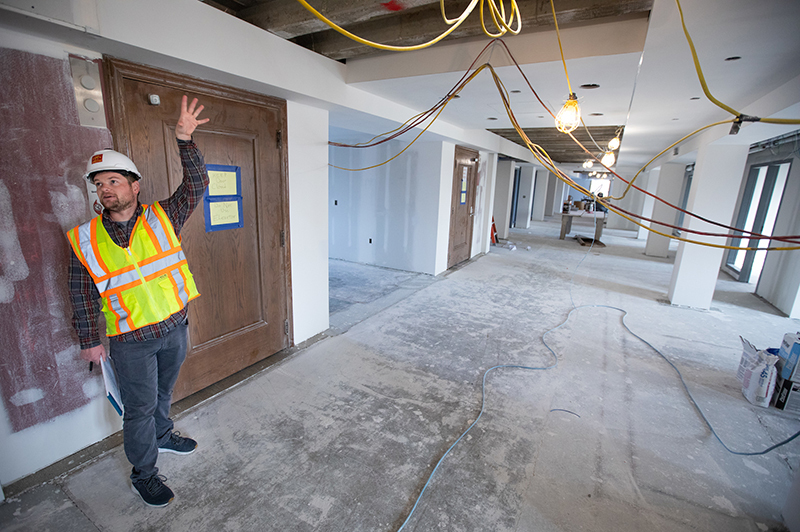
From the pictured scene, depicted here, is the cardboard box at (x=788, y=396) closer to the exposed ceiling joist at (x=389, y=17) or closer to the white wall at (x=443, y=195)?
the exposed ceiling joist at (x=389, y=17)

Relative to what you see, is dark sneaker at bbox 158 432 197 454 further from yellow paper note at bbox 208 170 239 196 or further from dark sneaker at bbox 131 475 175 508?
yellow paper note at bbox 208 170 239 196

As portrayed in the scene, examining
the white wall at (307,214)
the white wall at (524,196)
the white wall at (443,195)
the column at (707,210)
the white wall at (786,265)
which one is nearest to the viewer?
the white wall at (307,214)

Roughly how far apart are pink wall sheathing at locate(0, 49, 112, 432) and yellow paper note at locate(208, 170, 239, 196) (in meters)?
0.61

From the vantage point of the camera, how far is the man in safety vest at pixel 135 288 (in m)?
1.58

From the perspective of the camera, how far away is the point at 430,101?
3.58 meters

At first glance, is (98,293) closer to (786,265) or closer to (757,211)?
(786,265)

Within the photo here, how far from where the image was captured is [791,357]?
2549 millimetres

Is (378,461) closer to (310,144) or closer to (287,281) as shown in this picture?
(287,281)

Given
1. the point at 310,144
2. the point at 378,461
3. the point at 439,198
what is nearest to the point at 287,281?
the point at 310,144

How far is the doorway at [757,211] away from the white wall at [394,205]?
4.47m

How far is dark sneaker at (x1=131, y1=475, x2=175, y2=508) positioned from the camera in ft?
5.59

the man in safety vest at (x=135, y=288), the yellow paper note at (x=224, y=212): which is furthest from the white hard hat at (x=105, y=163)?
the yellow paper note at (x=224, y=212)

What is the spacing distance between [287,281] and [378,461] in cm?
170

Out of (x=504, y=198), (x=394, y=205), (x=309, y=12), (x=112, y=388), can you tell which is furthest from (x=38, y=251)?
(x=504, y=198)
